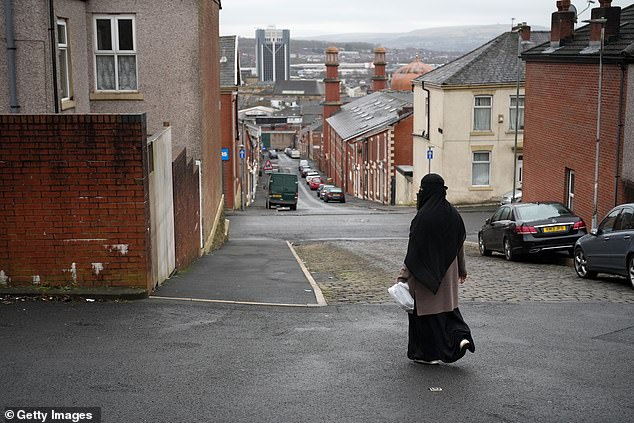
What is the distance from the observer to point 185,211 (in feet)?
53.6

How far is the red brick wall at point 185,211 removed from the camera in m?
14.8

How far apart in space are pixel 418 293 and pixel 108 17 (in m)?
13.3

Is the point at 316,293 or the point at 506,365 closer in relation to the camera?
the point at 506,365

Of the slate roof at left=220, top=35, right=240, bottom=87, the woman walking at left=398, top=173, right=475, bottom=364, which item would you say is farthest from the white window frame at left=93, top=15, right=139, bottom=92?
the slate roof at left=220, top=35, right=240, bottom=87

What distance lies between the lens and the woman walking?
26.6 feet

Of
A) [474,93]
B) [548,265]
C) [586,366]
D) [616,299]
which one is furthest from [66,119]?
[474,93]

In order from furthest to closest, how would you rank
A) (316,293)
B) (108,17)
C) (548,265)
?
1. (548,265)
2. (108,17)
3. (316,293)

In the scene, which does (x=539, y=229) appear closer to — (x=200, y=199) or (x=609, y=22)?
(x=609, y=22)

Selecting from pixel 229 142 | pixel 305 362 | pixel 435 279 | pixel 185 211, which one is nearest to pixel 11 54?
pixel 185 211

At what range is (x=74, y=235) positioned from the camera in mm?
10836

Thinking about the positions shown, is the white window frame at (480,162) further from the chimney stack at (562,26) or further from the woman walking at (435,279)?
the woman walking at (435,279)

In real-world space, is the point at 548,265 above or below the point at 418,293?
below

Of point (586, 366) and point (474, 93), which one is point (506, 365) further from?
point (474, 93)

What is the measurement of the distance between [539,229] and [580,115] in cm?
700
